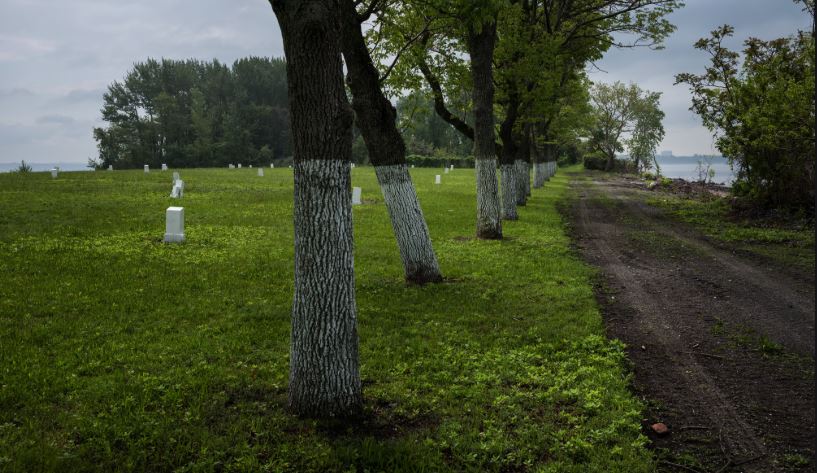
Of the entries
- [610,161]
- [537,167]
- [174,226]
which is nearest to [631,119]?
[610,161]

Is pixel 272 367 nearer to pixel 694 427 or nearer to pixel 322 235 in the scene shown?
pixel 322 235

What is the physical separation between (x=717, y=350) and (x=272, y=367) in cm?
534

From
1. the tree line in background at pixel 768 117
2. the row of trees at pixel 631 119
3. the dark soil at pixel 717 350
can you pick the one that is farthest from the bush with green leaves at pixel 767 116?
the row of trees at pixel 631 119

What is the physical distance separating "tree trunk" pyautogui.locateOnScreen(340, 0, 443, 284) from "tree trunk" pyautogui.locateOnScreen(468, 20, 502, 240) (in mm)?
4151

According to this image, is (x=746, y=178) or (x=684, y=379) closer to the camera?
(x=684, y=379)

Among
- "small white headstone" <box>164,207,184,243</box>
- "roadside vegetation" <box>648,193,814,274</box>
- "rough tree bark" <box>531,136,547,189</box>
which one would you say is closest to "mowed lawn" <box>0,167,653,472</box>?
"small white headstone" <box>164,207,184,243</box>

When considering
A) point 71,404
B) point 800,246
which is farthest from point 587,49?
point 71,404

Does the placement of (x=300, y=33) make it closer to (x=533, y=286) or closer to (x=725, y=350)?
(x=725, y=350)

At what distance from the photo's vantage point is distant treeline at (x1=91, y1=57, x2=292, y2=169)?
73.0 meters

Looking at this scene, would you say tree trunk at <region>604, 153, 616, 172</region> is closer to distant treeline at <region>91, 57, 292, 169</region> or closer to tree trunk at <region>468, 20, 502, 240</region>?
distant treeline at <region>91, 57, 292, 169</region>

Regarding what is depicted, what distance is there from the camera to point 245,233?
14.9m

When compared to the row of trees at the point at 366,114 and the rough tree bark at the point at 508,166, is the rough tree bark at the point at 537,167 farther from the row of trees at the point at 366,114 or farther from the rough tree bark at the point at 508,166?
the rough tree bark at the point at 508,166

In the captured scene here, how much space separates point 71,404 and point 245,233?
10.3 metres

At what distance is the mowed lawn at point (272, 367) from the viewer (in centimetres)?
423
